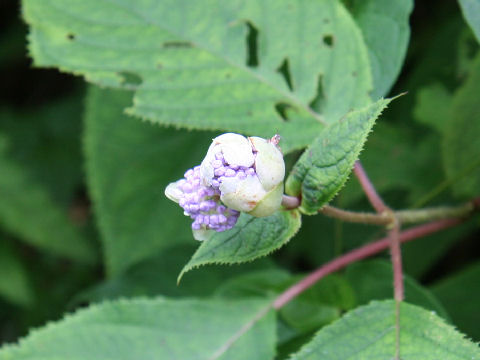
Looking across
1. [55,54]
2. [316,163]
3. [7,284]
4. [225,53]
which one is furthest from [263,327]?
[7,284]

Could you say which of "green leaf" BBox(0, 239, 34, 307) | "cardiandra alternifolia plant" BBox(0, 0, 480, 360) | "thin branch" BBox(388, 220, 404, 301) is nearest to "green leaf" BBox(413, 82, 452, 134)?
"cardiandra alternifolia plant" BBox(0, 0, 480, 360)

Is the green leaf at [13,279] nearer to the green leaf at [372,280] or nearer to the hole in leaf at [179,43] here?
the hole in leaf at [179,43]

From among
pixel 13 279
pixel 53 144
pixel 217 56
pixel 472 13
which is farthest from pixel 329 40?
pixel 53 144

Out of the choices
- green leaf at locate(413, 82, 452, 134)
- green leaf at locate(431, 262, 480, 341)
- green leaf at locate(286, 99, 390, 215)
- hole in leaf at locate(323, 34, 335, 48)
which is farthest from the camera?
green leaf at locate(413, 82, 452, 134)

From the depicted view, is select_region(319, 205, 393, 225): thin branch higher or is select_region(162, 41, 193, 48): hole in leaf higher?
select_region(162, 41, 193, 48): hole in leaf

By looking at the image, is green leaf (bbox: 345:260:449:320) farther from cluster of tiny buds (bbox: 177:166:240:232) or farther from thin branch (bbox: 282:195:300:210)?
cluster of tiny buds (bbox: 177:166:240:232)

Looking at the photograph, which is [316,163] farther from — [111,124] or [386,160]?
[111,124]
